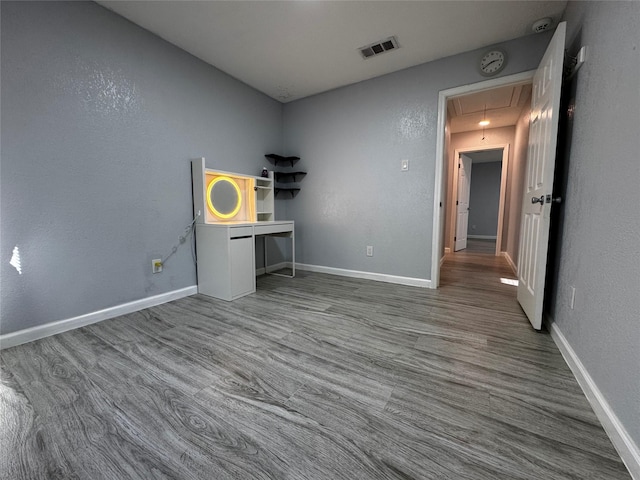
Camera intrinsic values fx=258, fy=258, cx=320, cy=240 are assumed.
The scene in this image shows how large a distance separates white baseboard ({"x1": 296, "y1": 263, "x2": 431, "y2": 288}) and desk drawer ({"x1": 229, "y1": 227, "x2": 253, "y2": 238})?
1189 mm

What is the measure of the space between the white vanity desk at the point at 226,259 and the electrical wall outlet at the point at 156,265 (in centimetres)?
34

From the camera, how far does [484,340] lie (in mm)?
1560

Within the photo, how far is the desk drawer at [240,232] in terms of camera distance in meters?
2.25

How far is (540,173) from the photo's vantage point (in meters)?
1.74

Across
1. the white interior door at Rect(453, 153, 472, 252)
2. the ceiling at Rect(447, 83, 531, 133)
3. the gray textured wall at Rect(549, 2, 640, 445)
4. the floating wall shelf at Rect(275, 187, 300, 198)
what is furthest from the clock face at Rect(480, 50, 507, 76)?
the white interior door at Rect(453, 153, 472, 252)

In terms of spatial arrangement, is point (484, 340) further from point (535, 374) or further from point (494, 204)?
point (494, 204)

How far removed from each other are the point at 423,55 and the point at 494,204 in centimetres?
632

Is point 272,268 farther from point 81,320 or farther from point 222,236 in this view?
point 81,320

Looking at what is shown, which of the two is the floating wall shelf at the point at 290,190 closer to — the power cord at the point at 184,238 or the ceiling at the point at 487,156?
the power cord at the point at 184,238

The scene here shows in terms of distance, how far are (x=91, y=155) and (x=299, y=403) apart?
207 centimetres

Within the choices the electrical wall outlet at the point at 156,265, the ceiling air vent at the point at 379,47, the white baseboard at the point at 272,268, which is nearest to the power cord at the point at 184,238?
the electrical wall outlet at the point at 156,265

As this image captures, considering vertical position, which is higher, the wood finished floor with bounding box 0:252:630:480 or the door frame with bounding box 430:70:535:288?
the door frame with bounding box 430:70:535:288

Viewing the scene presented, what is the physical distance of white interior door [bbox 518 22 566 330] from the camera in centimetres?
152

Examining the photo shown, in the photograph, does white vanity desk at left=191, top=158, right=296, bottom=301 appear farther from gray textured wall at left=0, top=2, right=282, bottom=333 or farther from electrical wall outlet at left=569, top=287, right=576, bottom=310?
electrical wall outlet at left=569, top=287, right=576, bottom=310
